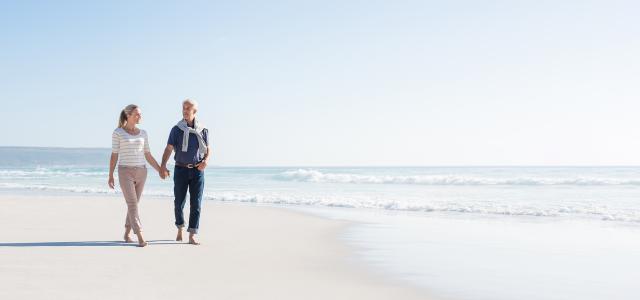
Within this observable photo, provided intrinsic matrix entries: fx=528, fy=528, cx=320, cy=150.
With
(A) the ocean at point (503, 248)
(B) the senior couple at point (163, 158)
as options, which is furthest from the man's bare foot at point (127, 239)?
(A) the ocean at point (503, 248)

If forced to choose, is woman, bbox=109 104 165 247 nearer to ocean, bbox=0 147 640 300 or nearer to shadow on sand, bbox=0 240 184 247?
shadow on sand, bbox=0 240 184 247

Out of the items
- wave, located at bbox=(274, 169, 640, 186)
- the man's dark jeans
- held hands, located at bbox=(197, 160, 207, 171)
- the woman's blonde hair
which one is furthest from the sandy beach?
wave, located at bbox=(274, 169, 640, 186)

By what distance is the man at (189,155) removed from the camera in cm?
645

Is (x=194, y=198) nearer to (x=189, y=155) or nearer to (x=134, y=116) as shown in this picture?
(x=189, y=155)

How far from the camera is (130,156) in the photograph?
20.6ft

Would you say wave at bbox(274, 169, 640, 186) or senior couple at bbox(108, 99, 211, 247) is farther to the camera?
wave at bbox(274, 169, 640, 186)

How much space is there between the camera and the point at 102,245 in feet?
21.0

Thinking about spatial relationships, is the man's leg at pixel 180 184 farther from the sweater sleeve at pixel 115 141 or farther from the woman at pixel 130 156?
the sweater sleeve at pixel 115 141

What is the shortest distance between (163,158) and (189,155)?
339 mm

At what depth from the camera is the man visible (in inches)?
254

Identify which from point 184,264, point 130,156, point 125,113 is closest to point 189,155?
point 130,156

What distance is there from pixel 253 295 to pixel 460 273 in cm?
212

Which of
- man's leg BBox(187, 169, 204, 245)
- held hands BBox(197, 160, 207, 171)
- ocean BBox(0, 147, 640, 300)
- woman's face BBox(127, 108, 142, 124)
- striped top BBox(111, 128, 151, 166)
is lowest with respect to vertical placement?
ocean BBox(0, 147, 640, 300)

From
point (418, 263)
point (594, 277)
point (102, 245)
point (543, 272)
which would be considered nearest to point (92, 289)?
point (102, 245)
